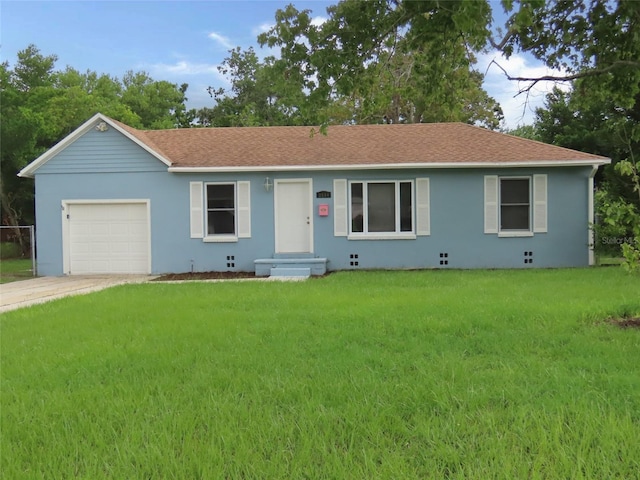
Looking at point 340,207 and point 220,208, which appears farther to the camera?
point 220,208

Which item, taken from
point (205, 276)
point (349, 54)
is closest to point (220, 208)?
point (205, 276)

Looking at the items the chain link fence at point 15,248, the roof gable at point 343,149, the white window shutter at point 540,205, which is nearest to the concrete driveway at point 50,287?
the roof gable at point 343,149

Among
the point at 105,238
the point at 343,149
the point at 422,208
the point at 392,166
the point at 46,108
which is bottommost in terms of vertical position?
the point at 105,238

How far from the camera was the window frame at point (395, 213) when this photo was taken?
12.5m

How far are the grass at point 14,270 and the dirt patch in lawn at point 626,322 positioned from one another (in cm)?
1284

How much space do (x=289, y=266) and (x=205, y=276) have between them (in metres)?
2.20

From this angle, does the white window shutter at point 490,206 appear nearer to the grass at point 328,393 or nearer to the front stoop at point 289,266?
the front stoop at point 289,266

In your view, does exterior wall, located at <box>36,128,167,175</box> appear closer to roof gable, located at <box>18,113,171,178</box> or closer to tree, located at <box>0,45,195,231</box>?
roof gable, located at <box>18,113,171,178</box>

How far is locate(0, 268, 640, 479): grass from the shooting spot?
8.50 feet

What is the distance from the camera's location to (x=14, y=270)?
14.1m

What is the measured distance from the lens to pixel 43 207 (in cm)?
1267

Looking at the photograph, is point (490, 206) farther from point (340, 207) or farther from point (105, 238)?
point (105, 238)

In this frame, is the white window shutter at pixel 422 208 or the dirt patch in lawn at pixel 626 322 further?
the white window shutter at pixel 422 208

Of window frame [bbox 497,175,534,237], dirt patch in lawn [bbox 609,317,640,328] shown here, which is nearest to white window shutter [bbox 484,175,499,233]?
window frame [bbox 497,175,534,237]
